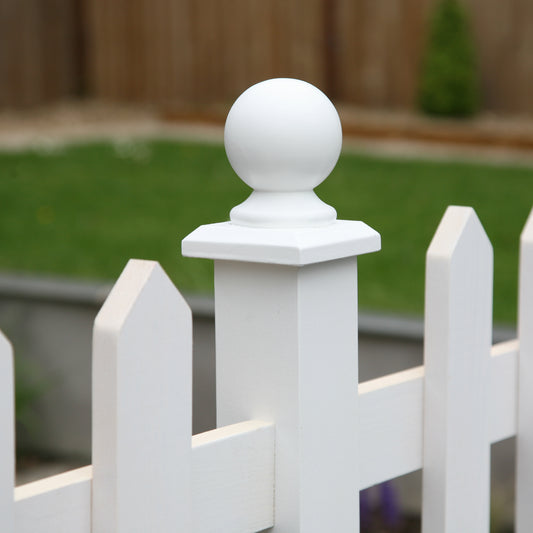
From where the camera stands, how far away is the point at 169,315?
3.10 ft

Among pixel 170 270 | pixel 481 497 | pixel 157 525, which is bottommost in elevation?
pixel 170 270

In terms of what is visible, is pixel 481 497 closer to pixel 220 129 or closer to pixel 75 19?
pixel 220 129

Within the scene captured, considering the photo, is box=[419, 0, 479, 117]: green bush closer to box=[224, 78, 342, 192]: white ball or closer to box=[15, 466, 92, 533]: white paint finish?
box=[224, 78, 342, 192]: white ball

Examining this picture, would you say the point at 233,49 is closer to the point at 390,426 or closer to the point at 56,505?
the point at 390,426

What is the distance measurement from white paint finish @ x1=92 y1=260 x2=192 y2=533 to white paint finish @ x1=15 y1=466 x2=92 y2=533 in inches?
0.5

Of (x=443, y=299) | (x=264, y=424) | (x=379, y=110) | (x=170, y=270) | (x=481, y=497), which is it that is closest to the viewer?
(x=264, y=424)

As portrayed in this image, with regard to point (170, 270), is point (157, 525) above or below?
above

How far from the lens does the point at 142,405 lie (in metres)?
0.92

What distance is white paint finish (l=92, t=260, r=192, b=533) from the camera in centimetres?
90

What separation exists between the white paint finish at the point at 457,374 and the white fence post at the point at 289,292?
155 millimetres

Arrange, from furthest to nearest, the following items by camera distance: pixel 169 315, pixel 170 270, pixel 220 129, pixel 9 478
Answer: pixel 220 129 < pixel 170 270 < pixel 169 315 < pixel 9 478

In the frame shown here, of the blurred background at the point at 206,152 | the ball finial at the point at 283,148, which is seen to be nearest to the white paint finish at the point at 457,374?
the ball finial at the point at 283,148

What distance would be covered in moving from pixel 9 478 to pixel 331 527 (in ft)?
1.39

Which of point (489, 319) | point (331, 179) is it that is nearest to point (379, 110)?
point (331, 179)
